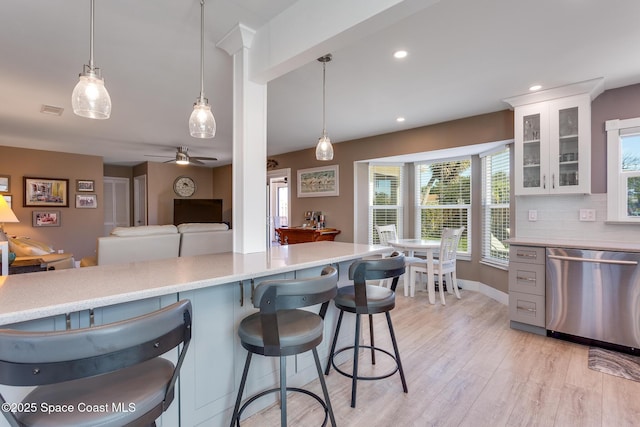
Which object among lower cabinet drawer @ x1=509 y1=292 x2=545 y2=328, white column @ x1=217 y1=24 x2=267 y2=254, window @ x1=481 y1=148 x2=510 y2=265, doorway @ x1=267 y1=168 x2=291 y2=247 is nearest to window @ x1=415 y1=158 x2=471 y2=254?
window @ x1=481 y1=148 x2=510 y2=265

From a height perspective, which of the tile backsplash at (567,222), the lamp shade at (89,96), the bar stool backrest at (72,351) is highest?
the lamp shade at (89,96)

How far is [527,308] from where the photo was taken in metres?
3.04

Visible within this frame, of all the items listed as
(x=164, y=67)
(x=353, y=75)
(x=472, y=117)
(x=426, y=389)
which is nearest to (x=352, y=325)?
(x=426, y=389)

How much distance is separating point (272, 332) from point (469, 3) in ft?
7.11

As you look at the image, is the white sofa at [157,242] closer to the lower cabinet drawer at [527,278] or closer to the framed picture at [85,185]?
the lower cabinet drawer at [527,278]

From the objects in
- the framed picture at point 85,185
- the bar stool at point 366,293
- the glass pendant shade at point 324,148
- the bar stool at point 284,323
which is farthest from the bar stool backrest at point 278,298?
the framed picture at point 85,185

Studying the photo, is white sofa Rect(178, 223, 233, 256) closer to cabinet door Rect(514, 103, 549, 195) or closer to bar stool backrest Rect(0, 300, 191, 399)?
bar stool backrest Rect(0, 300, 191, 399)

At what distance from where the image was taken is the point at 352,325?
262 centimetres

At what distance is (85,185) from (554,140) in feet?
27.0

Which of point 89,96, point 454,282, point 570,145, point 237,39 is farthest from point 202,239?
point 570,145

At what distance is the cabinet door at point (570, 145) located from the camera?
3.02 metres

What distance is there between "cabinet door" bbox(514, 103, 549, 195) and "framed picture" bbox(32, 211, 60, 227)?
8086mm

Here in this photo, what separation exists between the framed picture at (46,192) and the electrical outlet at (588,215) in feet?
28.0

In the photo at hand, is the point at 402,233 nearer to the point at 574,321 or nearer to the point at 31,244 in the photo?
the point at 574,321
